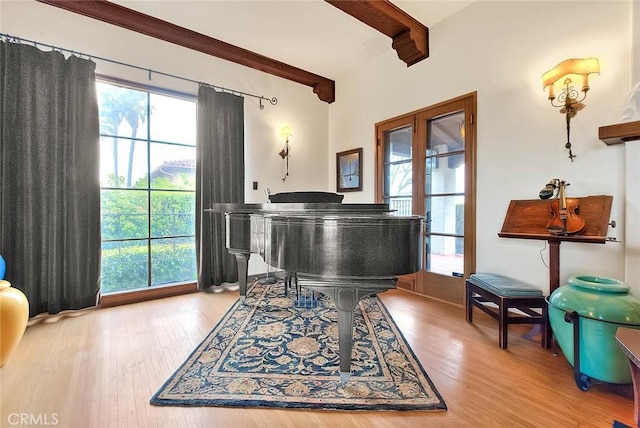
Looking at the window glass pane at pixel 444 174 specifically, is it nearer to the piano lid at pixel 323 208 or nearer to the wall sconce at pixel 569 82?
the wall sconce at pixel 569 82

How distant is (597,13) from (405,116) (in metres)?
1.79

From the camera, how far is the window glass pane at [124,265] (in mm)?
3102

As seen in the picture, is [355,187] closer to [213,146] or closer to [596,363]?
[213,146]

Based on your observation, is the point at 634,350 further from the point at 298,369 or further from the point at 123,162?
the point at 123,162

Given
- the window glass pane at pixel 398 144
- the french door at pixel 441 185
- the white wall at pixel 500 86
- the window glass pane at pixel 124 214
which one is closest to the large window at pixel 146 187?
the window glass pane at pixel 124 214

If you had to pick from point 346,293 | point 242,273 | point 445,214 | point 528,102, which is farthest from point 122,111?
point 528,102

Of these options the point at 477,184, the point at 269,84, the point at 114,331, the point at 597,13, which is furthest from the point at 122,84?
the point at 597,13

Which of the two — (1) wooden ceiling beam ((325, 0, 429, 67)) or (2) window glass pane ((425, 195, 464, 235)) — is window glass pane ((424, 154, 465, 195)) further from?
(1) wooden ceiling beam ((325, 0, 429, 67))

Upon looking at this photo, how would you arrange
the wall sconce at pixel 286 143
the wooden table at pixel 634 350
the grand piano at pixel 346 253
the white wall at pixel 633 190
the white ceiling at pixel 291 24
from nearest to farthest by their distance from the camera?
A: 1. the wooden table at pixel 634 350
2. the grand piano at pixel 346 253
3. the white wall at pixel 633 190
4. the white ceiling at pixel 291 24
5. the wall sconce at pixel 286 143

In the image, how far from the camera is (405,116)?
357 cm

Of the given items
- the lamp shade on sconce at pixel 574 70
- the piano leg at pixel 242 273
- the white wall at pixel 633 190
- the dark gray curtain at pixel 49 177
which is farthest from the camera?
the piano leg at pixel 242 273

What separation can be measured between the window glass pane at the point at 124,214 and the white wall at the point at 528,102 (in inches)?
136

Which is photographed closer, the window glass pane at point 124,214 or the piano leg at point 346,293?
the piano leg at point 346,293
